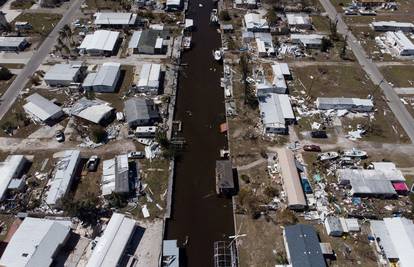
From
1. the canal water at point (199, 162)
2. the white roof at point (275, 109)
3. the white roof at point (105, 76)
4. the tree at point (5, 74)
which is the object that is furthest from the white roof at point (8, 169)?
the white roof at point (275, 109)

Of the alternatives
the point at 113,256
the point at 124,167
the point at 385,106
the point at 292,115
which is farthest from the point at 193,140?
the point at 385,106

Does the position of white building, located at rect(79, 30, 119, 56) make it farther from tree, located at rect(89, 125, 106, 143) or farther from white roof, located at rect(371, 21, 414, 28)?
white roof, located at rect(371, 21, 414, 28)

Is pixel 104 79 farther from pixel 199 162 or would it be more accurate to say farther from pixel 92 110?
pixel 199 162

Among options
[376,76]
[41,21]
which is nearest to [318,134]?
[376,76]

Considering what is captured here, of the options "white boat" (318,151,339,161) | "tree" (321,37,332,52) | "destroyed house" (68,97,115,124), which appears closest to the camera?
"white boat" (318,151,339,161)

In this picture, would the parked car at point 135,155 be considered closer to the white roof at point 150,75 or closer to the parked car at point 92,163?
the parked car at point 92,163


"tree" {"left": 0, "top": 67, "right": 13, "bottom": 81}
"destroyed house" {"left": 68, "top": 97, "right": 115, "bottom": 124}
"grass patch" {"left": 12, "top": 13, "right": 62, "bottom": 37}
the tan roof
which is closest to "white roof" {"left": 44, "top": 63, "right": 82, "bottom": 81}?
"destroyed house" {"left": 68, "top": 97, "right": 115, "bottom": 124}
